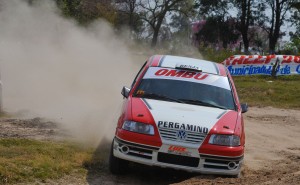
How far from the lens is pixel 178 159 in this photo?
7.04 meters

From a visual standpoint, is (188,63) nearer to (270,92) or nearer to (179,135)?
(179,135)

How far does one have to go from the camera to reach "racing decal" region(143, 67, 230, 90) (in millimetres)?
8609

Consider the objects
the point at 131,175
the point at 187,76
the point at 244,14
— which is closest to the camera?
→ the point at 131,175

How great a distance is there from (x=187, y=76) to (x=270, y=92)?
11153 mm

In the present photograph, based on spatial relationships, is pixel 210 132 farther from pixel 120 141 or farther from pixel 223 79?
pixel 223 79

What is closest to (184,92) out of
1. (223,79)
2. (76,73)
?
(223,79)

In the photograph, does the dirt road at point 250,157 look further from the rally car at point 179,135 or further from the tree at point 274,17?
the tree at point 274,17

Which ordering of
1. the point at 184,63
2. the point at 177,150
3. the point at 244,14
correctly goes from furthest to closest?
the point at 244,14, the point at 184,63, the point at 177,150

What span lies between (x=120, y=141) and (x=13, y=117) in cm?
517

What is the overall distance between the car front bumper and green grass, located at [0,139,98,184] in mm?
886

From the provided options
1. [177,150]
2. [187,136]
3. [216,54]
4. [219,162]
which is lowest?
[216,54]

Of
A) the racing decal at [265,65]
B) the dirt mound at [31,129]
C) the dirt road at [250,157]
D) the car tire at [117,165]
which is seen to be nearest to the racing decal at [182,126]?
the dirt road at [250,157]

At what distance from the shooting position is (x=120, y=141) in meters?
7.18

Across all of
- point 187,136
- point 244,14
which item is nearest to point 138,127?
point 187,136
